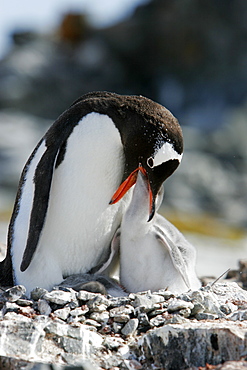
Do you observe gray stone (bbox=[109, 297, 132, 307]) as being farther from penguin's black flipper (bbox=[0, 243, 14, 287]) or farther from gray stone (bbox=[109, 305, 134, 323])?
penguin's black flipper (bbox=[0, 243, 14, 287])

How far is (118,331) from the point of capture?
10.9 ft

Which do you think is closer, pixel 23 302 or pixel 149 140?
pixel 23 302

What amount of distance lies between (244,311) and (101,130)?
1.43 meters

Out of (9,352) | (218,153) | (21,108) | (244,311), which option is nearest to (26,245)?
(9,352)

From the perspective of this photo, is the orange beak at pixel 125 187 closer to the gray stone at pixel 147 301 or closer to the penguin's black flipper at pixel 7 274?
the gray stone at pixel 147 301

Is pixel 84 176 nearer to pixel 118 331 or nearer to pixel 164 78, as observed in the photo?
pixel 118 331

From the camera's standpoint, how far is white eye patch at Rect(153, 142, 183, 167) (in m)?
3.90

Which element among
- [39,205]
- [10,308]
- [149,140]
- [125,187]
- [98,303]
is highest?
[149,140]

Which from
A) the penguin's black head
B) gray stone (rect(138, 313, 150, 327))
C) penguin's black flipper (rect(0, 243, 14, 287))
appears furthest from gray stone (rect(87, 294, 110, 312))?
penguin's black flipper (rect(0, 243, 14, 287))

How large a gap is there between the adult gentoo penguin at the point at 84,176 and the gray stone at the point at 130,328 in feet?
2.97

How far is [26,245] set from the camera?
399 cm

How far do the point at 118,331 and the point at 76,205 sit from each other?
3.47 ft

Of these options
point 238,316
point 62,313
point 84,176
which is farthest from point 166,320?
point 84,176

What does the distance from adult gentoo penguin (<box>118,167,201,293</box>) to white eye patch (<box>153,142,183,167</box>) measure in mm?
163
